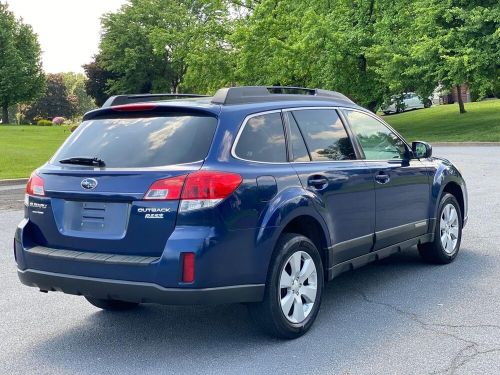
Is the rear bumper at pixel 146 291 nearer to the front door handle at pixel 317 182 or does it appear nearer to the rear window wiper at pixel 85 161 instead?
the rear window wiper at pixel 85 161

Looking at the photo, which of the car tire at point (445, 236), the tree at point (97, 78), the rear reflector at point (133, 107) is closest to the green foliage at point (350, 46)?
the car tire at point (445, 236)

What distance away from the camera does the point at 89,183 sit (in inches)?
176

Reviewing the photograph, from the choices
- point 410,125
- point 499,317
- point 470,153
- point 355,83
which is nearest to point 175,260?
point 499,317

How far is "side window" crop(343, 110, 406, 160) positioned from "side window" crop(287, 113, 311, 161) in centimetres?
79

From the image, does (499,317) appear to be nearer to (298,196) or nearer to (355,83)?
(298,196)

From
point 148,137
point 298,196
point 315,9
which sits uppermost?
point 315,9

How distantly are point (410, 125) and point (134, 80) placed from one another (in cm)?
3288

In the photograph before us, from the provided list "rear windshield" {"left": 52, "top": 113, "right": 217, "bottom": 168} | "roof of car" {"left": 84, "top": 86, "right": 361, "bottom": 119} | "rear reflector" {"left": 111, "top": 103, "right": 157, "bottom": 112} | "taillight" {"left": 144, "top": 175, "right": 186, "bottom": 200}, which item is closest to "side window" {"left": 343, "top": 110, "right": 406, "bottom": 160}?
"roof of car" {"left": 84, "top": 86, "right": 361, "bottom": 119}

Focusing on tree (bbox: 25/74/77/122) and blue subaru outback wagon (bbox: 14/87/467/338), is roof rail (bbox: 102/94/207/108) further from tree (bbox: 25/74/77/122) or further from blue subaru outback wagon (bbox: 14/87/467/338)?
tree (bbox: 25/74/77/122)

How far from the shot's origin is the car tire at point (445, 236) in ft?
22.0

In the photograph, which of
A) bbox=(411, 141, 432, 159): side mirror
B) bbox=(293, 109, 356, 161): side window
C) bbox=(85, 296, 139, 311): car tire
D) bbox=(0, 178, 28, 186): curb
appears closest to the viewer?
bbox=(293, 109, 356, 161): side window

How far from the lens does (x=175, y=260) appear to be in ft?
13.5

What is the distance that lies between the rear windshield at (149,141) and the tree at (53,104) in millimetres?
85131

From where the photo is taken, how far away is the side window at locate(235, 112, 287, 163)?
4.61 meters
